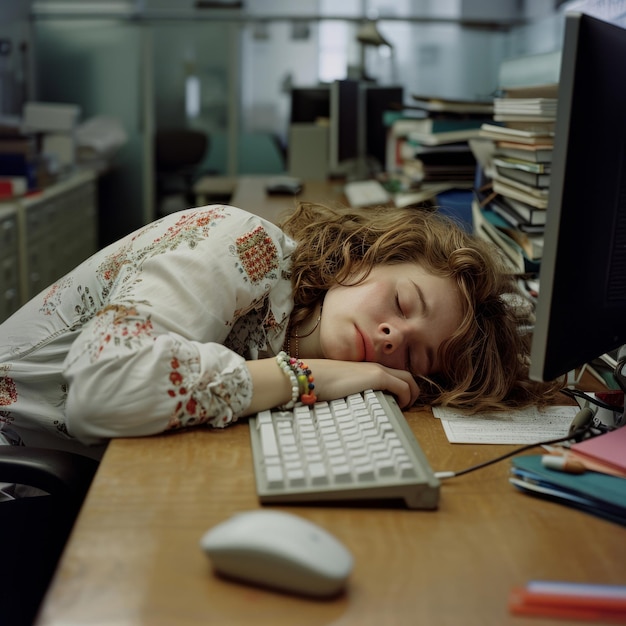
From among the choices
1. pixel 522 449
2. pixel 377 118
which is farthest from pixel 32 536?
pixel 377 118

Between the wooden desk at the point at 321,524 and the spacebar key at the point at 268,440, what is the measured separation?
0.03 metres

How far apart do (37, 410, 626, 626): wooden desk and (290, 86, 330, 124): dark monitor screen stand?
12.7ft

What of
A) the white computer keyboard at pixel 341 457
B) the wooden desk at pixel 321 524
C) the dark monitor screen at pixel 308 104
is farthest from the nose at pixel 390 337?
the dark monitor screen at pixel 308 104

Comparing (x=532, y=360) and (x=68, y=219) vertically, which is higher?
(x=532, y=360)

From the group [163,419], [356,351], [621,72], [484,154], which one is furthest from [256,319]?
[484,154]

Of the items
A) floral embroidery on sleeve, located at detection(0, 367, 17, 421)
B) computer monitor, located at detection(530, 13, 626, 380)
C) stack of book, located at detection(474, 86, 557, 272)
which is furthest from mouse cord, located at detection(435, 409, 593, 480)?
floral embroidery on sleeve, located at detection(0, 367, 17, 421)

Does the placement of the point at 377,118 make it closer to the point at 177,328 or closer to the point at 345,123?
the point at 345,123

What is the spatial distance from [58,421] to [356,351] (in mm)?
446

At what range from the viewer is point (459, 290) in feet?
3.84

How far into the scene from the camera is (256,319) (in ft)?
3.95

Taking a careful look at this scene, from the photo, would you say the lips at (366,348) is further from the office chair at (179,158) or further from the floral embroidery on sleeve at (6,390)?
the office chair at (179,158)

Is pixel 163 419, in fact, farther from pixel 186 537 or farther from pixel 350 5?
pixel 350 5

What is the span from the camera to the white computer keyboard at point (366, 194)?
10.3ft

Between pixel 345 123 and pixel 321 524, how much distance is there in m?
3.36
